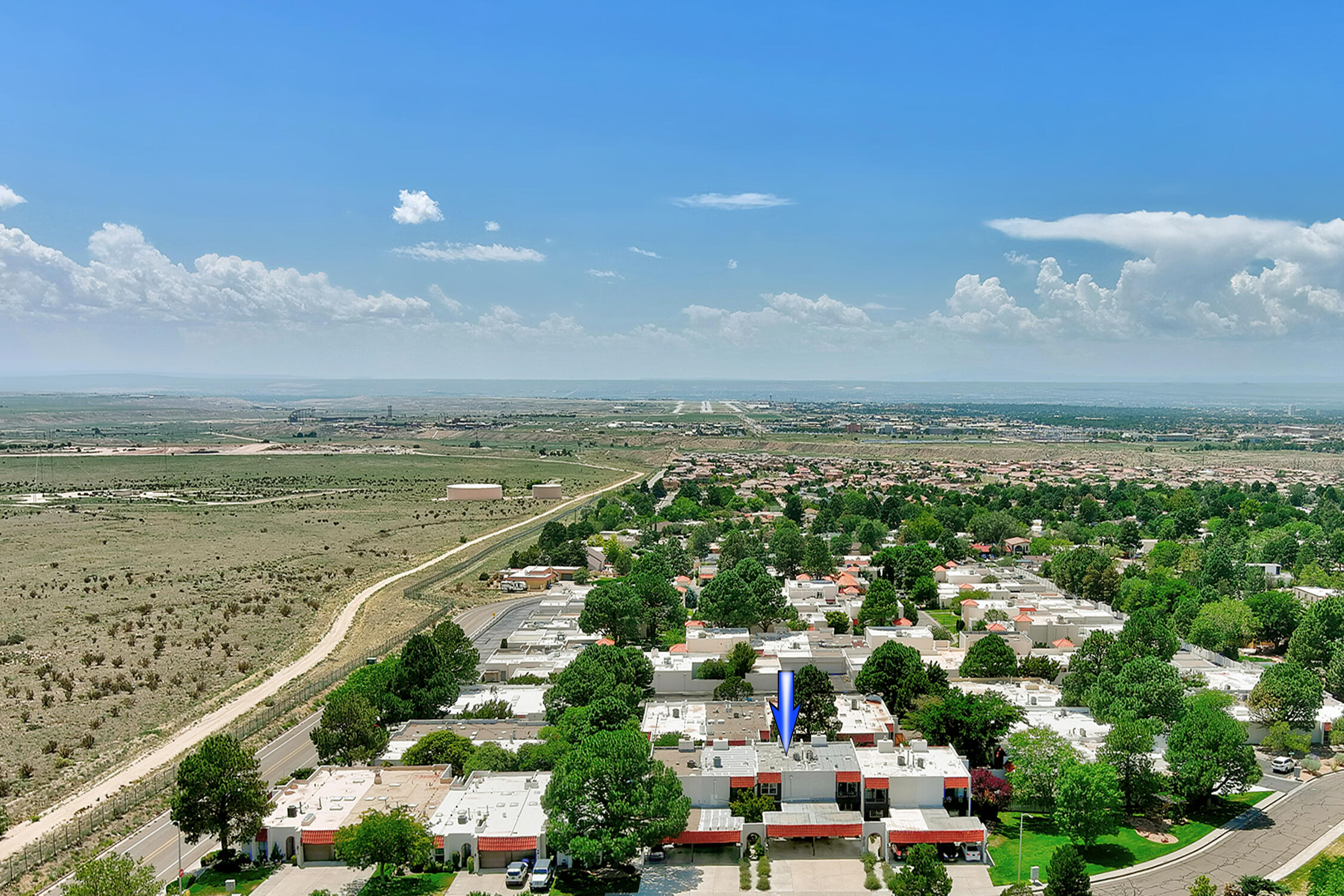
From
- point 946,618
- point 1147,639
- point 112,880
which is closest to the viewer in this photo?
point 112,880

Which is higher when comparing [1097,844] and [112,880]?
[112,880]

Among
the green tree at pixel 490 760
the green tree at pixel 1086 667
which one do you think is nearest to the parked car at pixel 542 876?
the green tree at pixel 490 760

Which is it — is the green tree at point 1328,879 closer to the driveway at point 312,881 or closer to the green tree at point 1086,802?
the green tree at point 1086,802

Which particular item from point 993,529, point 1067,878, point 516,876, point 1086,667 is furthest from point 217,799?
point 993,529

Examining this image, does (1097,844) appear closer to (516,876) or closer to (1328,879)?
(1328,879)

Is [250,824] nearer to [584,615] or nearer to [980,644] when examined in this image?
[584,615]

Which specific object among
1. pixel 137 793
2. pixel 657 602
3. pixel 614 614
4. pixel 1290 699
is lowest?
pixel 137 793
